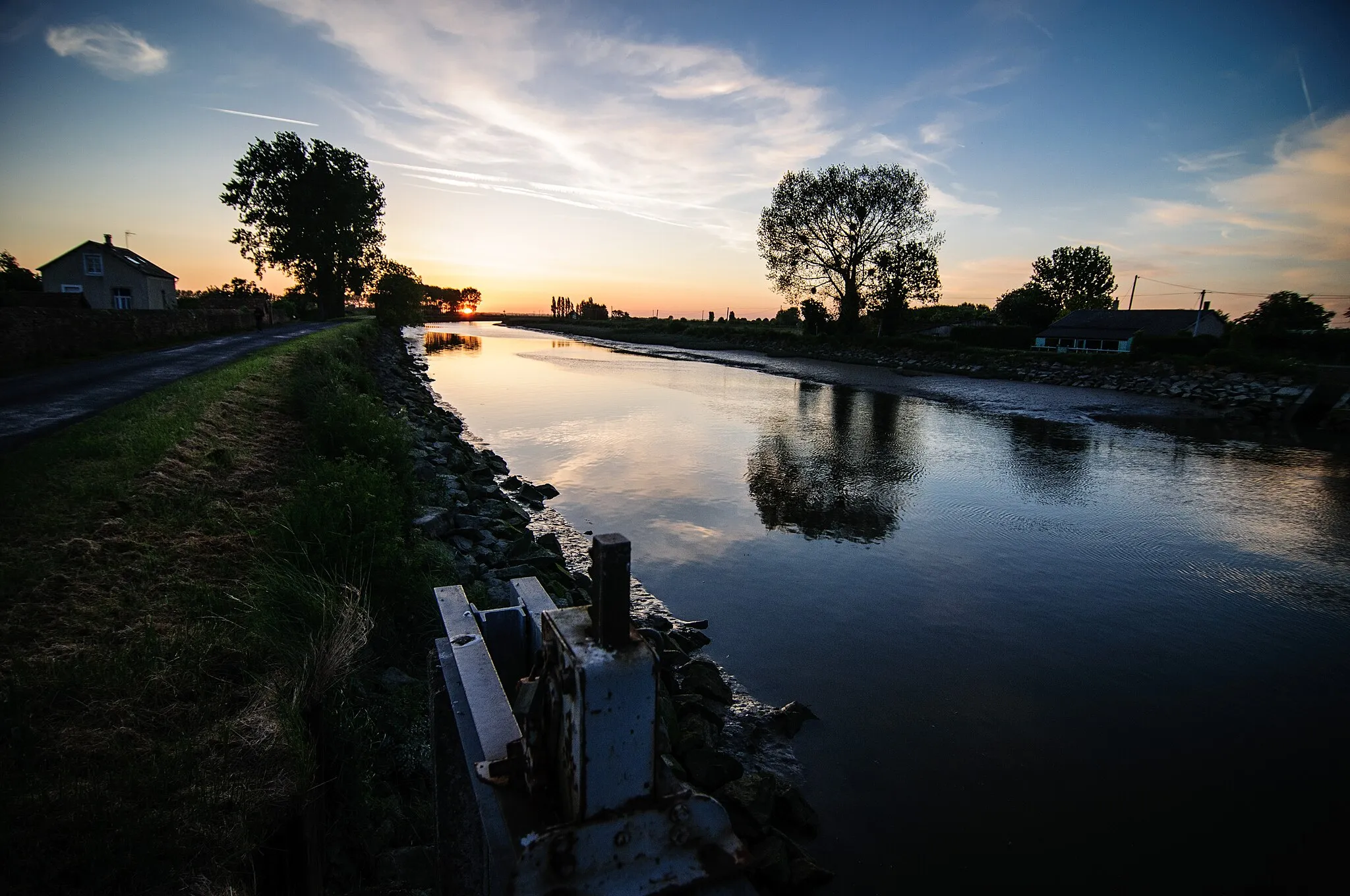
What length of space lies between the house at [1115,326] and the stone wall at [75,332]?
52.0 metres

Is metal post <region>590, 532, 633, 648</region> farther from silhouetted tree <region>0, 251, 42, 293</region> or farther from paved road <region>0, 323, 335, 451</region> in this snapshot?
silhouetted tree <region>0, 251, 42, 293</region>

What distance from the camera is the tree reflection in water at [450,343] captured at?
51.6 meters

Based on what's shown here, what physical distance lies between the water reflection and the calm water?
12 cm

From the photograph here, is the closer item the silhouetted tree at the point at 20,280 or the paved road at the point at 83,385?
the paved road at the point at 83,385

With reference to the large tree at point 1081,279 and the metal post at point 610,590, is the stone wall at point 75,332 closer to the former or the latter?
the metal post at point 610,590

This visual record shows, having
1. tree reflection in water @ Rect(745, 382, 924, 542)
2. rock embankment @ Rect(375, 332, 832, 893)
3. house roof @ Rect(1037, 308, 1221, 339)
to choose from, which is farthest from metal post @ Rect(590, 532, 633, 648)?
house roof @ Rect(1037, 308, 1221, 339)

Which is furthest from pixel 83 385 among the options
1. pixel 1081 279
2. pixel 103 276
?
pixel 1081 279

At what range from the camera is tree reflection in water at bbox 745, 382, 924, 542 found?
9.68 m

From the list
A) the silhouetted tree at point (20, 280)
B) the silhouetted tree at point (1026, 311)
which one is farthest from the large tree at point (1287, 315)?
the silhouetted tree at point (20, 280)

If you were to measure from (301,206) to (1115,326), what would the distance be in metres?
65.5

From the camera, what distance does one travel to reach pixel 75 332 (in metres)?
15.3

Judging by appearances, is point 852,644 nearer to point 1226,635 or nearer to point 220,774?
point 1226,635

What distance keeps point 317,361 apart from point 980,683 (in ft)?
48.0

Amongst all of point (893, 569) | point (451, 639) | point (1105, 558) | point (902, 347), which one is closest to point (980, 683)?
point (893, 569)
